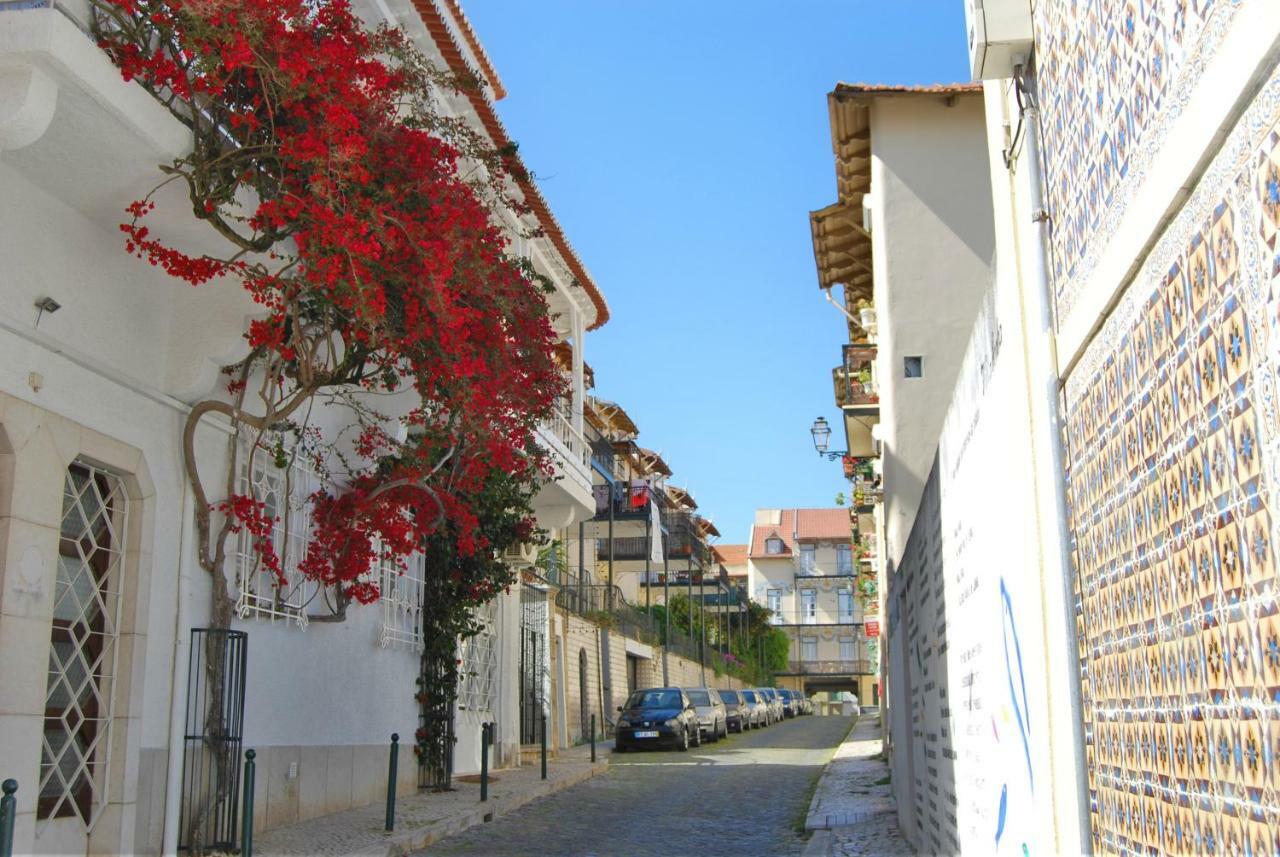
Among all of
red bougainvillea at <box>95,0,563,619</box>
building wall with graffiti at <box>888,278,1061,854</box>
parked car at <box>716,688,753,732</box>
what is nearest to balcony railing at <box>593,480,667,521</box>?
parked car at <box>716,688,753,732</box>

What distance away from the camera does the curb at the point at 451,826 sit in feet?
35.2

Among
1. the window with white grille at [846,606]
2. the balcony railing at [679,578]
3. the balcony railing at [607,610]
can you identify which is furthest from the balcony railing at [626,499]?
the window with white grille at [846,606]

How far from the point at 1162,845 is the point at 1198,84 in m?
1.87

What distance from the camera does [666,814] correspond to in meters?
14.7

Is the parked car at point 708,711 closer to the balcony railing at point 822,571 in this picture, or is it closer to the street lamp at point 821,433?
the street lamp at point 821,433

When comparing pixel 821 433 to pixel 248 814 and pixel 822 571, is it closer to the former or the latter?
pixel 248 814

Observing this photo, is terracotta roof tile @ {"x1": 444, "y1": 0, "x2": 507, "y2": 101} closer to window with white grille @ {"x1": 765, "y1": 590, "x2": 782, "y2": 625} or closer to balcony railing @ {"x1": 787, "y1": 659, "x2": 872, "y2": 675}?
balcony railing @ {"x1": 787, "y1": 659, "x2": 872, "y2": 675}

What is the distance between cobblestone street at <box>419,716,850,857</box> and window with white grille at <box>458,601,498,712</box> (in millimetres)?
2099

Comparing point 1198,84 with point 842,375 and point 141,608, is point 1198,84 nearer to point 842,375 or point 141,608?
point 141,608

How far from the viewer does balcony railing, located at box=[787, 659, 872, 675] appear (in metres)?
87.3

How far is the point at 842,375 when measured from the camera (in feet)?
80.0

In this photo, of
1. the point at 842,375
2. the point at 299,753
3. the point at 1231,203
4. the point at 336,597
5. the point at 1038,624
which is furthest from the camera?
the point at 842,375

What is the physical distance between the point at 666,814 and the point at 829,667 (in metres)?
75.9

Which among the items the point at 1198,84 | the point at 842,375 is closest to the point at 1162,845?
the point at 1198,84
